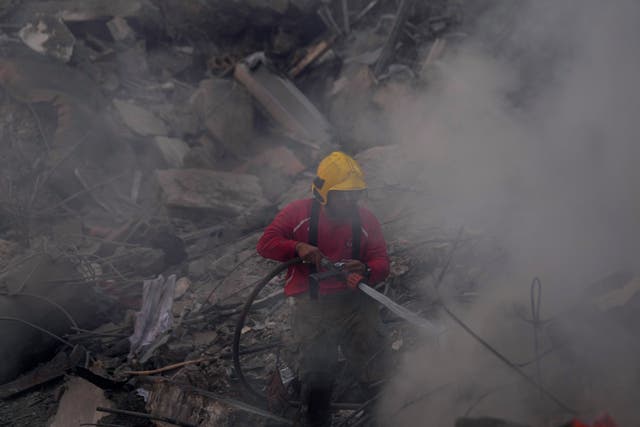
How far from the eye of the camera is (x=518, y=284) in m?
4.83

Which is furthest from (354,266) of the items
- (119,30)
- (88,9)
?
(88,9)

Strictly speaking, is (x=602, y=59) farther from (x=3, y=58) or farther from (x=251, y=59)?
(x=3, y=58)

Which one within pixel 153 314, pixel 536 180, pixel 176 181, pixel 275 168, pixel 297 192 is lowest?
pixel 536 180

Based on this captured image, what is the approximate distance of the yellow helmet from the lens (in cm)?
348

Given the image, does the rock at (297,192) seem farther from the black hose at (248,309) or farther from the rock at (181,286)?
the black hose at (248,309)

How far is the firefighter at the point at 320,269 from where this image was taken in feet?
11.8

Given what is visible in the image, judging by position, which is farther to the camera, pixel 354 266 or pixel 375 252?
pixel 375 252

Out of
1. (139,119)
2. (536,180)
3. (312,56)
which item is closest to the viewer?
(536,180)

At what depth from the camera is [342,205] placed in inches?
141

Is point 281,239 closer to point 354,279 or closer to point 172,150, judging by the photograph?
point 354,279

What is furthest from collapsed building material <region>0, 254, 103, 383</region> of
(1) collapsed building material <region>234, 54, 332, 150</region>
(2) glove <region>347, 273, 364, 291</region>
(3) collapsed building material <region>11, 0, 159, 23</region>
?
(3) collapsed building material <region>11, 0, 159, 23</region>

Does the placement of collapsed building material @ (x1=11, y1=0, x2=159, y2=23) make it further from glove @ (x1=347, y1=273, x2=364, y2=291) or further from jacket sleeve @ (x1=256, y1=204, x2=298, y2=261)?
glove @ (x1=347, y1=273, x2=364, y2=291)

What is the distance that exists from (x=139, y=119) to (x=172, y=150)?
3.76ft

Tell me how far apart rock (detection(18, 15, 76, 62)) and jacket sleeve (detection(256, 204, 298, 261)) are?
7610 mm
